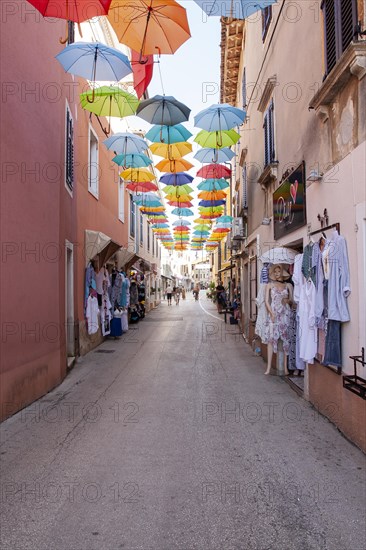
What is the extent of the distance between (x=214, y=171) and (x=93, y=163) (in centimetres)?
468

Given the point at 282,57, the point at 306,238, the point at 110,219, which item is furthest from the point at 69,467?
the point at 110,219

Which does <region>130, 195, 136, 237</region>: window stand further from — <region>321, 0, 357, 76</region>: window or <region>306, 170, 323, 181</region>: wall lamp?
<region>321, 0, 357, 76</region>: window

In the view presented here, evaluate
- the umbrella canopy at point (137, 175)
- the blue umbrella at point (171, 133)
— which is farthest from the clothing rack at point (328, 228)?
the umbrella canopy at point (137, 175)

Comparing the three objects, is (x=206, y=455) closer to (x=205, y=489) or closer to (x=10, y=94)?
(x=205, y=489)

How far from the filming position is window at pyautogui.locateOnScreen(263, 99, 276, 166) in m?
9.02

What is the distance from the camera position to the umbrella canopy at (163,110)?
9664 mm

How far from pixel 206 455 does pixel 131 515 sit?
134cm

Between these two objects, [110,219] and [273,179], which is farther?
Answer: [110,219]

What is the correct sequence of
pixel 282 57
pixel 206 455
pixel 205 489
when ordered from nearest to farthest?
pixel 205 489 → pixel 206 455 → pixel 282 57

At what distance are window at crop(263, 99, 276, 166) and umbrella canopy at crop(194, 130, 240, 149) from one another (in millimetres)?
1787

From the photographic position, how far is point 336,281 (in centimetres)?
484

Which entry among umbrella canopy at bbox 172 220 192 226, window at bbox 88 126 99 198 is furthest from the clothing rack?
umbrella canopy at bbox 172 220 192 226

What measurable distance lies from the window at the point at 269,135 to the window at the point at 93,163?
5.08 meters

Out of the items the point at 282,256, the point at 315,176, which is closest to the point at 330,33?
the point at 315,176
